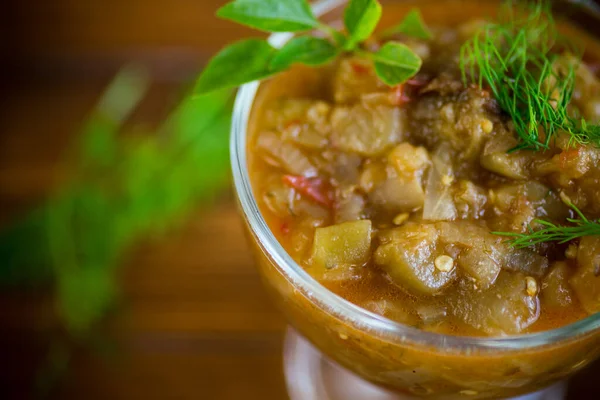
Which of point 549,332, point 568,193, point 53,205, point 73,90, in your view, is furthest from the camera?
point 73,90

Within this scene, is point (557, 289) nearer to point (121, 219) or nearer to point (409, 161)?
point (409, 161)

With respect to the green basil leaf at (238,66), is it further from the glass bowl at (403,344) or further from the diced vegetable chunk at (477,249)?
the diced vegetable chunk at (477,249)

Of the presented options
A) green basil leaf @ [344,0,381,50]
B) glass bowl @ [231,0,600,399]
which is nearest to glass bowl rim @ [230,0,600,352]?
glass bowl @ [231,0,600,399]

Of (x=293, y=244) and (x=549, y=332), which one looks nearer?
(x=549, y=332)

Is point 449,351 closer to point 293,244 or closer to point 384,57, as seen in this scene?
point 293,244

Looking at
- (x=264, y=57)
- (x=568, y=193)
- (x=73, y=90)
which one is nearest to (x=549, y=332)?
(x=568, y=193)
